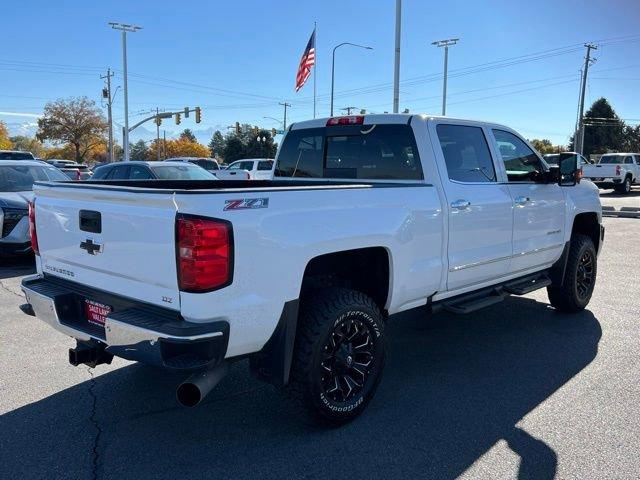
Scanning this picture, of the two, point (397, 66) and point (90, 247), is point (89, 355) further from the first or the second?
point (397, 66)

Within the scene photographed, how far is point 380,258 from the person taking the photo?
3.80 m

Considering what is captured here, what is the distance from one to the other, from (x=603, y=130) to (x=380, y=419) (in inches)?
2912

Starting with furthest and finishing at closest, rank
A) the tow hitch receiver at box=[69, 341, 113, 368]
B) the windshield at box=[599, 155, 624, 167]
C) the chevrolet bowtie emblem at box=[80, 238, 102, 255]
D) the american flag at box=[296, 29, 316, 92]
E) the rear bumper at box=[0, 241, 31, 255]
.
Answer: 1. the windshield at box=[599, 155, 624, 167]
2. the american flag at box=[296, 29, 316, 92]
3. the rear bumper at box=[0, 241, 31, 255]
4. the tow hitch receiver at box=[69, 341, 113, 368]
5. the chevrolet bowtie emblem at box=[80, 238, 102, 255]

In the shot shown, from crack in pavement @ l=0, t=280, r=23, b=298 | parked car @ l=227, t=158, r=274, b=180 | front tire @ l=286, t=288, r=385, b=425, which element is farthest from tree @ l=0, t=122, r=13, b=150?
front tire @ l=286, t=288, r=385, b=425

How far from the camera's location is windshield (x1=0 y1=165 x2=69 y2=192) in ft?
31.1

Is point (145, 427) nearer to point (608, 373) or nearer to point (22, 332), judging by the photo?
point (22, 332)

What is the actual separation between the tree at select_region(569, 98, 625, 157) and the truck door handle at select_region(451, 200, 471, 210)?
2771 inches

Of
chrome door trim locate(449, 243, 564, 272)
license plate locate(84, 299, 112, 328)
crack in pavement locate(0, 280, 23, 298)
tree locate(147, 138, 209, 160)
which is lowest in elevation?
crack in pavement locate(0, 280, 23, 298)

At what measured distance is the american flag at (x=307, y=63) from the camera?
2467 cm

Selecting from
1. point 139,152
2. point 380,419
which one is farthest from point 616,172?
point 139,152

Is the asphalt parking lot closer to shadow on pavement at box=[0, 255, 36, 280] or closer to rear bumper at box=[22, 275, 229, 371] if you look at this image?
rear bumper at box=[22, 275, 229, 371]

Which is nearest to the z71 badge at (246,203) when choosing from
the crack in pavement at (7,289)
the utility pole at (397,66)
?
the crack in pavement at (7,289)

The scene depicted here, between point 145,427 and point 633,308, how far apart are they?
550 centimetres

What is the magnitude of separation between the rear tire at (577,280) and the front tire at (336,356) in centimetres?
314
